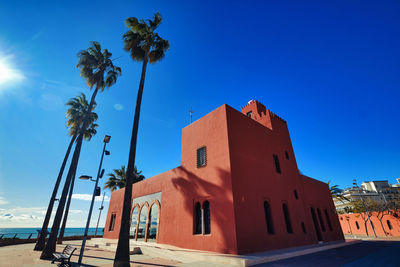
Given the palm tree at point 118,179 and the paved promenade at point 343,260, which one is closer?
the paved promenade at point 343,260

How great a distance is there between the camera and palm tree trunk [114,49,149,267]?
662 centimetres

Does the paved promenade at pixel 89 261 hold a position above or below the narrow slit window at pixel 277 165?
below

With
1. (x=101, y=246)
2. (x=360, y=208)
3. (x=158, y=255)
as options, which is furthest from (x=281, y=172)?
(x=360, y=208)

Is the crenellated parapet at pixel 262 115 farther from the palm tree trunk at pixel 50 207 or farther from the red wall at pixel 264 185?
the palm tree trunk at pixel 50 207

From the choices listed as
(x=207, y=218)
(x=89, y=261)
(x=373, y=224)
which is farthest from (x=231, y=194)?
(x=373, y=224)

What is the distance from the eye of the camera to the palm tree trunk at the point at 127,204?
6.62m

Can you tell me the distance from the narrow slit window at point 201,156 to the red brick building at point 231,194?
0.22 feet

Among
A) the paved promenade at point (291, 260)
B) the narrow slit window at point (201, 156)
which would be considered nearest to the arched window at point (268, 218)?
the paved promenade at point (291, 260)

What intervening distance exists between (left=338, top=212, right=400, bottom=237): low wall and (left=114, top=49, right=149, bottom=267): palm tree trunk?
35558 millimetres

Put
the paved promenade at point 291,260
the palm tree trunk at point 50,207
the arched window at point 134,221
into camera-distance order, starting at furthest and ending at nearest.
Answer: the arched window at point 134,221 → the palm tree trunk at point 50,207 → the paved promenade at point 291,260

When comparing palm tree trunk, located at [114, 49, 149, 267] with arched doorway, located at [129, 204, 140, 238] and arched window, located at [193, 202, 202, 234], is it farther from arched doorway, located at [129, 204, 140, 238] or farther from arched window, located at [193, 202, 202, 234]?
arched doorway, located at [129, 204, 140, 238]

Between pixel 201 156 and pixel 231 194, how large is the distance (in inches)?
144

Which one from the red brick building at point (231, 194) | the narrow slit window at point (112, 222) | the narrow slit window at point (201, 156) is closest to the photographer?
the red brick building at point (231, 194)

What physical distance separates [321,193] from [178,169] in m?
15.6
